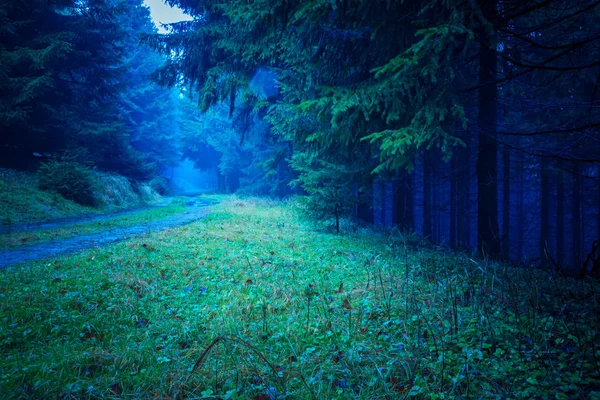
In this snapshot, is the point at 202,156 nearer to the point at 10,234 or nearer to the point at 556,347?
the point at 10,234

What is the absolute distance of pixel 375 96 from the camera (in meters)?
6.14

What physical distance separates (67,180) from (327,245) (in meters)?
13.1

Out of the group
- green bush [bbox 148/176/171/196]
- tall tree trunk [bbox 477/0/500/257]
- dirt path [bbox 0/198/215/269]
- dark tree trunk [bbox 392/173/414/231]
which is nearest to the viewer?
dirt path [bbox 0/198/215/269]

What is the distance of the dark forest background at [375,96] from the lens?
585cm

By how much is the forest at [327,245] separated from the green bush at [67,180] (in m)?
0.07

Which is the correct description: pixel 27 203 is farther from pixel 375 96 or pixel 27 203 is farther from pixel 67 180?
pixel 375 96

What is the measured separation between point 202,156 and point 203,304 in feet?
128

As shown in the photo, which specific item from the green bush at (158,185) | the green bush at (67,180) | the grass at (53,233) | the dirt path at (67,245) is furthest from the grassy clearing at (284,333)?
the green bush at (158,185)

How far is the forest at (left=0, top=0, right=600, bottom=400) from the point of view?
8.73 feet

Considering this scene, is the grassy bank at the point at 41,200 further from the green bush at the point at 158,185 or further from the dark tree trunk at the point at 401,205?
the dark tree trunk at the point at 401,205

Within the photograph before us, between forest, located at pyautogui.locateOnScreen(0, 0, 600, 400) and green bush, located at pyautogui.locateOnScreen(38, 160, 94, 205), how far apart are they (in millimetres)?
72

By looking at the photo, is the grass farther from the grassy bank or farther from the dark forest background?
the dark forest background

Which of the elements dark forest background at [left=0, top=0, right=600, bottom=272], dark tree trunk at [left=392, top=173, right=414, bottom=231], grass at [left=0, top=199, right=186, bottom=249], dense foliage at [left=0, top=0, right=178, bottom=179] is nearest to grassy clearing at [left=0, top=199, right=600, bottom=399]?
dark forest background at [left=0, top=0, right=600, bottom=272]

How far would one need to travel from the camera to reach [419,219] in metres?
22.9
